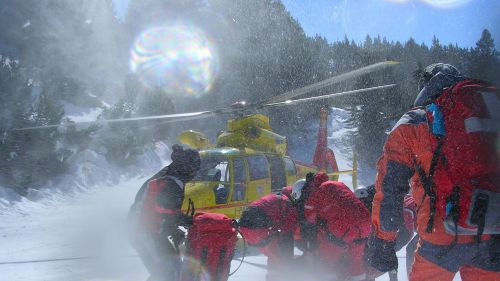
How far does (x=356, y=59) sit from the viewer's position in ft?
148

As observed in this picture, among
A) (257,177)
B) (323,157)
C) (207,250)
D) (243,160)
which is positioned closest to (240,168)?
(243,160)

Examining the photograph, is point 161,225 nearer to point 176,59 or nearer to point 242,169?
point 242,169

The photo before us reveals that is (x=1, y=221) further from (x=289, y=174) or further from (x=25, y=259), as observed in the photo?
(x=289, y=174)

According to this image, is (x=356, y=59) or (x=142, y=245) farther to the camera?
(x=356, y=59)

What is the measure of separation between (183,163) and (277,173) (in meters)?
5.11

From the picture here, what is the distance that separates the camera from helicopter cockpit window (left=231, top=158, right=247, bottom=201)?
7.40 meters

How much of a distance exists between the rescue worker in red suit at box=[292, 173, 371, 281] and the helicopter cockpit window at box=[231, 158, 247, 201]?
3.84 metres

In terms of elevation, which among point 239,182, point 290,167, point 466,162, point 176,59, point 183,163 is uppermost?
point 176,59

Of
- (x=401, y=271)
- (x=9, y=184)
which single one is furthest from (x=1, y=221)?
(x=401, y=271)

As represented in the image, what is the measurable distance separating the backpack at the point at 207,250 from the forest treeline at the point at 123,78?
33.5 feet

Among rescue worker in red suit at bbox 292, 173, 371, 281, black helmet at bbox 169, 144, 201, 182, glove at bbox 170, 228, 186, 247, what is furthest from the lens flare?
rescue worker in red suit at bbox 292, 173, 371, 281

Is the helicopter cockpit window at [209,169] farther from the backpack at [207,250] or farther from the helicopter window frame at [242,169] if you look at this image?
the backpack at [207,250]

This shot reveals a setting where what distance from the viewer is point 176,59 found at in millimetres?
30047

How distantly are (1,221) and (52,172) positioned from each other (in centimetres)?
458
